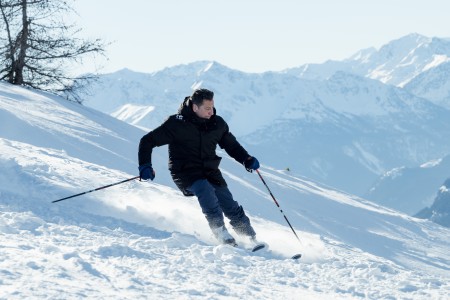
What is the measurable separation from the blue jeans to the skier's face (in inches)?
29.8

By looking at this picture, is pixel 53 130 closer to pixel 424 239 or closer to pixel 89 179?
pixel 89 179

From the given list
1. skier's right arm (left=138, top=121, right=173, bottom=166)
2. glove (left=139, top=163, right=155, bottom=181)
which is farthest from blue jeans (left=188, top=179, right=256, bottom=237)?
skier's right arm (left=138, top=121, right=173, bottom=166)

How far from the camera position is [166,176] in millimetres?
13109

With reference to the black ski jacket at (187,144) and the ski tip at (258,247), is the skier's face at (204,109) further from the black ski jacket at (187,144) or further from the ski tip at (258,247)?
the ski tip at (258,247)

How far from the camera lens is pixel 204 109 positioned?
6.84m

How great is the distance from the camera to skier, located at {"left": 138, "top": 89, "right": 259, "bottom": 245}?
6.82 m

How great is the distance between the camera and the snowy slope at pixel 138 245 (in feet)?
15.3

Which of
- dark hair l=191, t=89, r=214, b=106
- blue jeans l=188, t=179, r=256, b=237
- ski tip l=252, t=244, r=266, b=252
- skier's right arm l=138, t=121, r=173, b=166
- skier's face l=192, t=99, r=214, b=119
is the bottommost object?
ski tip l=252, t=244, r=266, b=252

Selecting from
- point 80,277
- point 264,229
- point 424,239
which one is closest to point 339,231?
point 424,239

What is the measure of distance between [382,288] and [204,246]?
6.39 feet

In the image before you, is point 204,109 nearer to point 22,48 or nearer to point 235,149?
point 235,149

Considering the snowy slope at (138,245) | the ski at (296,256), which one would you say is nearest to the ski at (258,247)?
the snowy slope at (138,245)

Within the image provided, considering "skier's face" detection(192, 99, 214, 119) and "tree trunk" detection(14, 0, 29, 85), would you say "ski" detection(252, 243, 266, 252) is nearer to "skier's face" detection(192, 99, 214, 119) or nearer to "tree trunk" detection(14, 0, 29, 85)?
"skier's face" detection(192, 99, 214, 119)

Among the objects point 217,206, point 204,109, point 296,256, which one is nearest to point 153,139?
point 204,109
